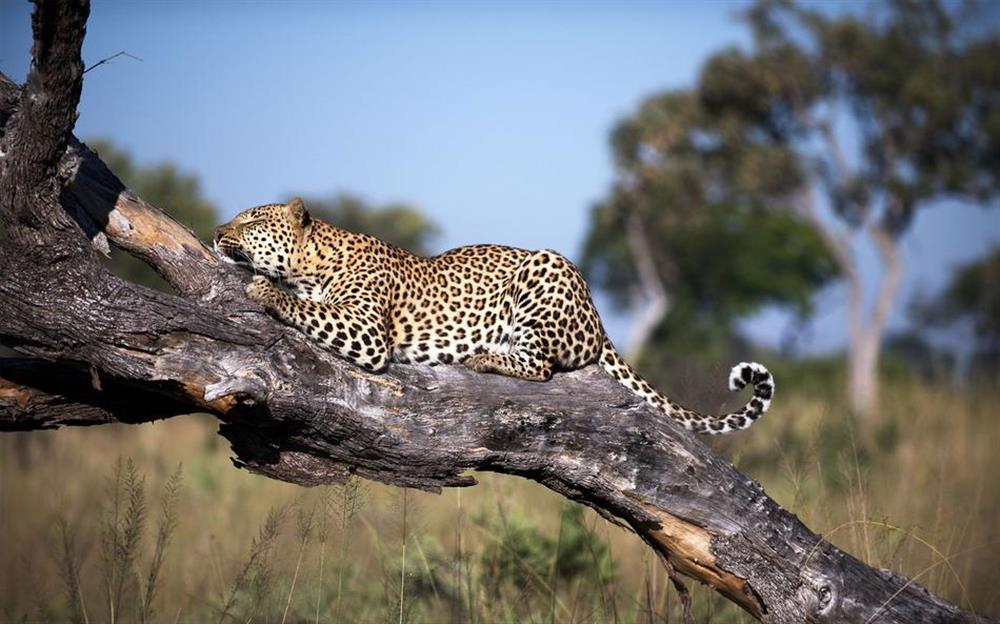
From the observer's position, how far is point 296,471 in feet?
18.5

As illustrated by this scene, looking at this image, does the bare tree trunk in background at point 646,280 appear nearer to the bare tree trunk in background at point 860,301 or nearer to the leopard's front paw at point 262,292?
the bare tree trunk in background at point 860,301

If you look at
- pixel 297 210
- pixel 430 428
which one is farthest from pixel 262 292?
pixel 297 210

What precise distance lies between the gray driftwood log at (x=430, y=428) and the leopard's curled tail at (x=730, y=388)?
2.97 ft

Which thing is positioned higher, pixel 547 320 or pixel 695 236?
pixel 695 236

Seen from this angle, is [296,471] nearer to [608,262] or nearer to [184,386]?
[184,386]

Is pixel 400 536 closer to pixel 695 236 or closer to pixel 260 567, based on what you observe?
pixel 260 567

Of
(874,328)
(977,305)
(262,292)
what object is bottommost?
(262,292)

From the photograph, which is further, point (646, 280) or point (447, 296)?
point (646, 280)

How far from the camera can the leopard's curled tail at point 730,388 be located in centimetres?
654

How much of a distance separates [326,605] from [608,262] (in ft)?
126

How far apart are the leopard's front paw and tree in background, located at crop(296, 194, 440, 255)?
37110 mm

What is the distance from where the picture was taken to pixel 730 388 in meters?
6.55

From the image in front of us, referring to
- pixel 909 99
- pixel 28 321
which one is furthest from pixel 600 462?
pixel 909 99

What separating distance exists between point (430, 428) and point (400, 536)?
3168mm
